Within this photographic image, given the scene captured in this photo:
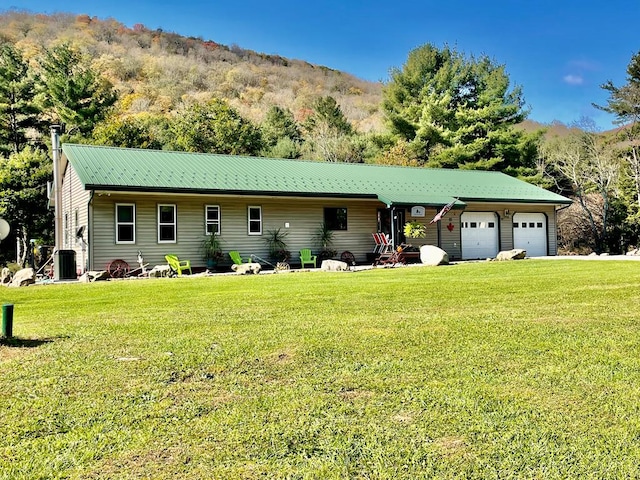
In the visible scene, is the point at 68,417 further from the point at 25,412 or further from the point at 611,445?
the point at 611,445

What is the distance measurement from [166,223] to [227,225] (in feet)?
6.60

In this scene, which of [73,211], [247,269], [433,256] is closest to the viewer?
[247,269]

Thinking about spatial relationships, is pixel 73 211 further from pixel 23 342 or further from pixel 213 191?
pixel 23 342

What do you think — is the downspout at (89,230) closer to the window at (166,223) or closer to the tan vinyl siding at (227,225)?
the tan vinyl siding at (227,225)

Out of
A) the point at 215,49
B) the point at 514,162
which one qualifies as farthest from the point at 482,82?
the point at 215,49

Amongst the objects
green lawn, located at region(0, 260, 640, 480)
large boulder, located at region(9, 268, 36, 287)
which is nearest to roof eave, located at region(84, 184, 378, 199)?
large boulder, located at region(9, 268, 36, 287)

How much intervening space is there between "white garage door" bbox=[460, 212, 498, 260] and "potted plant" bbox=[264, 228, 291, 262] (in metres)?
7.90

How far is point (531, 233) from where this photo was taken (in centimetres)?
2339

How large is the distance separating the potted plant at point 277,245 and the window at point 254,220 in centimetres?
38

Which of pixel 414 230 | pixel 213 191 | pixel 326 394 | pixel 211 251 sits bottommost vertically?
pixel 326 394

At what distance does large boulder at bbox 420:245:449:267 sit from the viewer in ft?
57.7

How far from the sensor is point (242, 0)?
75.9 feet

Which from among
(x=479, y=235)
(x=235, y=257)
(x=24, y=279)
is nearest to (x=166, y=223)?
(x=235, y=257)

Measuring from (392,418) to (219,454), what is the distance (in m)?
1.04
